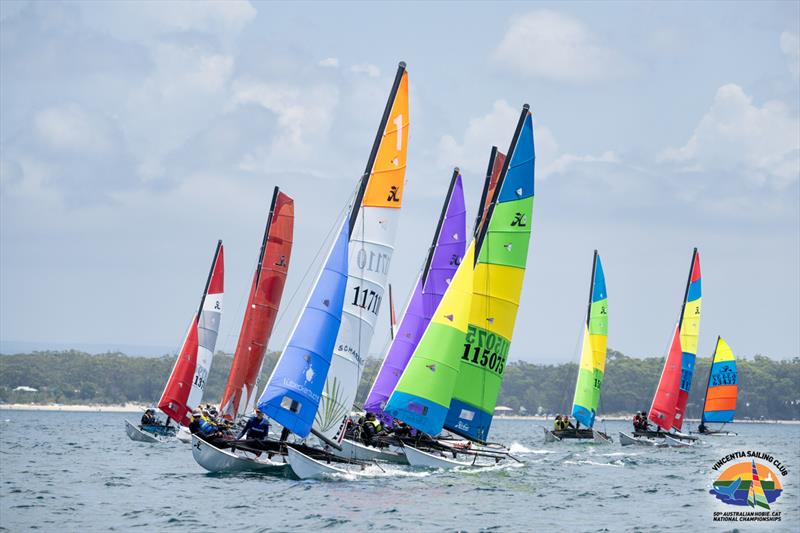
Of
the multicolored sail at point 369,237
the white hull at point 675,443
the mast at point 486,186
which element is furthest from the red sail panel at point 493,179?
the white hull at point 675,443

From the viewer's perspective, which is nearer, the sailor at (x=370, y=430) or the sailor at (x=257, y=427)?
the sailor at (x=257, y=427)

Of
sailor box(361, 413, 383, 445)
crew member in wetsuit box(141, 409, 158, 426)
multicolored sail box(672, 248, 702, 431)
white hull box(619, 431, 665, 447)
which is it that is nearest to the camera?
sailor box(361, 413, 383, 445)

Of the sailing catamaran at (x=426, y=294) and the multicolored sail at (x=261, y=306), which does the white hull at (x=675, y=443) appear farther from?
the multicolored sail at (x=261, y=306)

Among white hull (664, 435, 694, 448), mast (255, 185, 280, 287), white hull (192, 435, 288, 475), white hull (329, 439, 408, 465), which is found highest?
mast (255, 185, 280, 287)

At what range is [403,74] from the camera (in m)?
32.2

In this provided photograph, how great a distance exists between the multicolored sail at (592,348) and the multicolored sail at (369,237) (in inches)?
1012

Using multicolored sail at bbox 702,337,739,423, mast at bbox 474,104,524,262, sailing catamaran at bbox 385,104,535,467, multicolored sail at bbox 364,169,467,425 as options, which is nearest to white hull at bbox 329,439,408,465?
sailing catamaran at bbox 385,104,535,467

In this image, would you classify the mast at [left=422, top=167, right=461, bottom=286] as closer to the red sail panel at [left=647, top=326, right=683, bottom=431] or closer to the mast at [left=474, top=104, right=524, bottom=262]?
the mast at [left=474, top=104, right=524, bottom=262]

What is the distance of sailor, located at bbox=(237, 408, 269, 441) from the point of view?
30.4m

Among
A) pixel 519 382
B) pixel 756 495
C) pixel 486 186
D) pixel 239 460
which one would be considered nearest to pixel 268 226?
pixel 486 186

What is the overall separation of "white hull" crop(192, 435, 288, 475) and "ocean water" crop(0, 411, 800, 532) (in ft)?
0.97

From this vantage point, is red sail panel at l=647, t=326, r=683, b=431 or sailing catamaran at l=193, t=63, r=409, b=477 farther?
red sail panel at l=647, t=326, r=683, b=431
